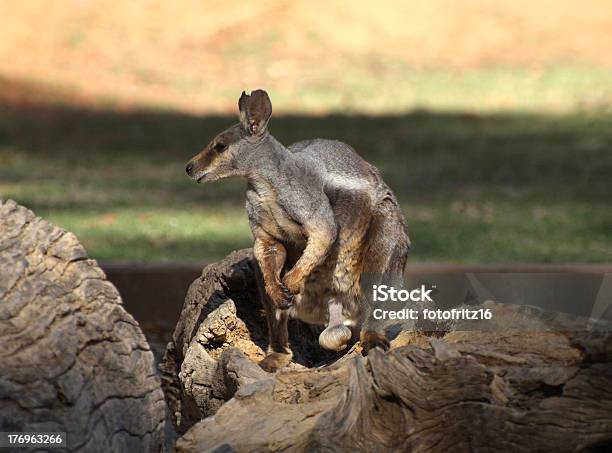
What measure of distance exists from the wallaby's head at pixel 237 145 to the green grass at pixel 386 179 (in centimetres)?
305

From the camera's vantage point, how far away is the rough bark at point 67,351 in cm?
268

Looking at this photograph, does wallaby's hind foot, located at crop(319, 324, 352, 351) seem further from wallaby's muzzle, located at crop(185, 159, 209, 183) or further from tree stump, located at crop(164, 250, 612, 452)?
wallaby's muzzle, located at crop(185, 159, 209, 183)

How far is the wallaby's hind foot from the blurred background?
2.85 meters

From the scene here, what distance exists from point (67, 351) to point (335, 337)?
3.36ft

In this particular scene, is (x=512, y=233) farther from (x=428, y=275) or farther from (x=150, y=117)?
(x=150, y=117)

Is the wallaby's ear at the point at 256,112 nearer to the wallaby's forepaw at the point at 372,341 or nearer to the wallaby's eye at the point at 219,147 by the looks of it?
the wallaby's eye at the point at 219,147

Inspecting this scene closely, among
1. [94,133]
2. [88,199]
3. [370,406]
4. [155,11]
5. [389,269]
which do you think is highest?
[155,11]

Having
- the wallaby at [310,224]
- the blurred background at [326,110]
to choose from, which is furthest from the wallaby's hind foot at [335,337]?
the blurred background at [326,110]

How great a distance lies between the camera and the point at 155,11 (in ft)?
59.0

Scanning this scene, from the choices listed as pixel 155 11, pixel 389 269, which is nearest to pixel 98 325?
pixel 389 269

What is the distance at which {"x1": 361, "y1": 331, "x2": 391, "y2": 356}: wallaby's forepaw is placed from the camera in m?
3.47

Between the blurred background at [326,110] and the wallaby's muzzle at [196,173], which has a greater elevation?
the blurred background at [326,110]

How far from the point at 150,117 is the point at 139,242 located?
235 inches

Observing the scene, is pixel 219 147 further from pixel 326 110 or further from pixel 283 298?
pixel 326 110
